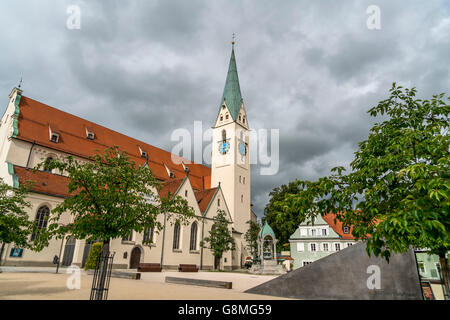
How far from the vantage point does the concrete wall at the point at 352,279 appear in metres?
9.46

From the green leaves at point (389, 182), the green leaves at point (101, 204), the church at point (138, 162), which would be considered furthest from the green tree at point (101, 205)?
the church at point (138, 162)

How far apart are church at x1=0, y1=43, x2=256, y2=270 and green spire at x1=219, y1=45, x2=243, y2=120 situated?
23 centimetres

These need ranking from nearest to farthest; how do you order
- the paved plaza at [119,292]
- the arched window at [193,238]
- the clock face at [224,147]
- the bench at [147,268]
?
the paved plaza at [119,292] < the bench at [147,268] < the arched window at [193,238] < the clock face at [224,147]

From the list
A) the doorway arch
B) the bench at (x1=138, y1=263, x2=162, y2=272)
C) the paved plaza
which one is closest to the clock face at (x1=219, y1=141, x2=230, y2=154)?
the bench at (x1=138, y1=263, x2=162, y2=272)

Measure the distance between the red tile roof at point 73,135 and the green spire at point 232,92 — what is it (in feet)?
51.9

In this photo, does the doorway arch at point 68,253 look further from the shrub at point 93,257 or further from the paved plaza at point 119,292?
the paved plaza at point 119,292

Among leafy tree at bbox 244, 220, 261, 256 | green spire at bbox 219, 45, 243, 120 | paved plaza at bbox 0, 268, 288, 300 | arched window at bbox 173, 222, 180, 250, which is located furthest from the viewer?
green spire at bbox 219, 45, 243, 120

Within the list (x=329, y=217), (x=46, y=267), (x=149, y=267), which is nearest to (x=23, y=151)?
(x=46, y=267)

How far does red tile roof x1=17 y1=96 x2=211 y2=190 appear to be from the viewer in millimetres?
29781

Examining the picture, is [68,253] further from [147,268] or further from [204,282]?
[204,282]

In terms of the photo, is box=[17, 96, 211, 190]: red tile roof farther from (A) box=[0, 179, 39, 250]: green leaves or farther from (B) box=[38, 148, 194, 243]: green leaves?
(B) box=[38, 148, 194, 243]: green leaves

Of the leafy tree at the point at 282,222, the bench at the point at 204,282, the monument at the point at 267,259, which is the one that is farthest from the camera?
the leafy tree at the point at 282,222

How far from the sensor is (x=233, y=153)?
48062 mm
